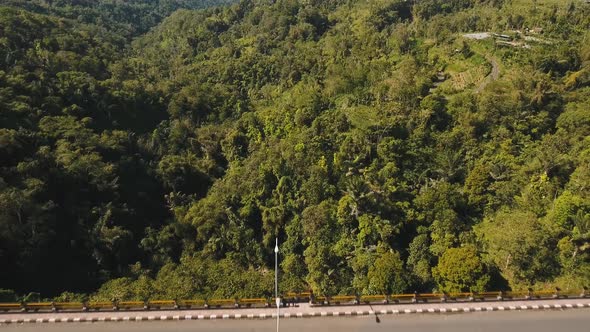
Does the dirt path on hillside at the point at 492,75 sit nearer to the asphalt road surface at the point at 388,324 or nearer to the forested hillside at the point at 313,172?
the forested hillside at the point at 313,172

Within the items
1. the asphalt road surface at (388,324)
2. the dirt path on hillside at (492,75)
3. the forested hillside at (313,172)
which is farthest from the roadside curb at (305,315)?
the dirt path on hillside at (492,75)

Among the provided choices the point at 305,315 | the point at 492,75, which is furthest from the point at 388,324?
the point at 492,75

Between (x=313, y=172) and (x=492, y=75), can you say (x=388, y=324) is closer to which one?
(x=313, y=172)

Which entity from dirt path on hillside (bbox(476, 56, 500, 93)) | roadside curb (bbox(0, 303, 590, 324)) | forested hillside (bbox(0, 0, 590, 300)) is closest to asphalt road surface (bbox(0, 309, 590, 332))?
roadside curb (bbox(0, 303, 590, 324))

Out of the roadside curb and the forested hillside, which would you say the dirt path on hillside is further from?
the roadside curb

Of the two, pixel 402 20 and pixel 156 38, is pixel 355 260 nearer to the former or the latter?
pixel 402 20

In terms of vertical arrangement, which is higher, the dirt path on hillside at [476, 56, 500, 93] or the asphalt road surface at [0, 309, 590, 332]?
the dirt path on hillside at [476, 56, 500, 93]

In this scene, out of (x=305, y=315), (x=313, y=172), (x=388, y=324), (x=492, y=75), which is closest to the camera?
(x=388, y=324)

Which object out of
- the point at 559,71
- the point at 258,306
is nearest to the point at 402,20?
the point at 559,71
